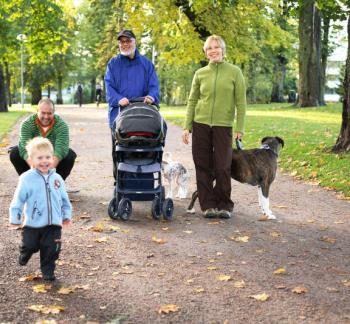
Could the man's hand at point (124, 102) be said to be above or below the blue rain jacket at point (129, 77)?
below

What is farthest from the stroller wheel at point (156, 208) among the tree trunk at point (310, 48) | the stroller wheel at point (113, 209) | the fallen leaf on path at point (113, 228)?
the tree trunk at point (310, 48)

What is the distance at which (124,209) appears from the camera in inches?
295

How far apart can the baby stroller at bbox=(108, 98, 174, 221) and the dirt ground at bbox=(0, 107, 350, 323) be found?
23 cm

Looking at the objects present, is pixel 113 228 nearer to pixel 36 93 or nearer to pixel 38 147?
pixel 38 147

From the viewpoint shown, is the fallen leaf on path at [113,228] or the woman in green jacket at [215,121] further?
the woman in green jacket at [215,121]

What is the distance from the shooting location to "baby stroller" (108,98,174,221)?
7305 mm

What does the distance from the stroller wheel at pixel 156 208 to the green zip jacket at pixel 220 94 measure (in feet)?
3.80

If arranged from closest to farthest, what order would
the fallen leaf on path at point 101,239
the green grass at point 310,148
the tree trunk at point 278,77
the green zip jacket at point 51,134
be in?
the fallen leaf on path at point 101,239
the green zip jacket at point 51,134
the green grass at point 310,148
the tree trunk at point 278,77

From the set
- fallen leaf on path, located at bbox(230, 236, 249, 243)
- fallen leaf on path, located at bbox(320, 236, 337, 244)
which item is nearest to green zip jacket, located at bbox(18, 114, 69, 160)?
fallen leaf on path, located at bbox(230, 236, 249, 243)

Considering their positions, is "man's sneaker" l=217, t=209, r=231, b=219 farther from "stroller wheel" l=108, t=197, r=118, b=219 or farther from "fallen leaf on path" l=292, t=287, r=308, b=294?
"fallen leaf on path" l=292, t=287, r=308, b=294

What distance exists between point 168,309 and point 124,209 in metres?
3.11

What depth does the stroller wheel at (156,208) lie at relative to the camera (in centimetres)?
752

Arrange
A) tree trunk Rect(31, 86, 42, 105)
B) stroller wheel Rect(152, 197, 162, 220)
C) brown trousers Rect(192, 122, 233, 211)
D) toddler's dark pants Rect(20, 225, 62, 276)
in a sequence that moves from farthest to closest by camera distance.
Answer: tree trunk Rect(31, 86, 42, 105)
brown trousers Rect(192, 122, 233, 211)
stroller wheel Rect(152, 197, 162, 220)
toddler's dark pants Rect(20, 225, 62, 276)

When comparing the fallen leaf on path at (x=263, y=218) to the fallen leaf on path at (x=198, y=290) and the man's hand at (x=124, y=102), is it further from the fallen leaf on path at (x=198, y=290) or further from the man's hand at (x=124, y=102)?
the fallen leaf on path at (x=198, y=290)
